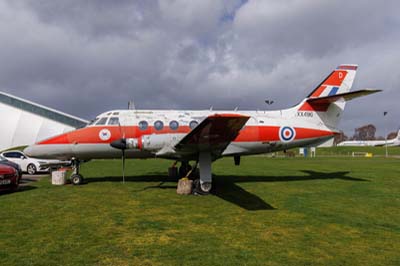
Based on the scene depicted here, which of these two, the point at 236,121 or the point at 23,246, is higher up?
the point at 236,121

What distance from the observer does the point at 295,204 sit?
9.93 meters

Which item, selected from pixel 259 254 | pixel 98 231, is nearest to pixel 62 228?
pixel 98 231

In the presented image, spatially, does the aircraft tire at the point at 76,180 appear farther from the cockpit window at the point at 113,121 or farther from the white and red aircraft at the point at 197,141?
the cockpit window at the point at 113,121

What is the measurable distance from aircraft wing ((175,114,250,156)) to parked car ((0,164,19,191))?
6306mm

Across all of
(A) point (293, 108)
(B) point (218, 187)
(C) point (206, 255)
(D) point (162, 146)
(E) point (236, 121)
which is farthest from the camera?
(A) point (293, 108)

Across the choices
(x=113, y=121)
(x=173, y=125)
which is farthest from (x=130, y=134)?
(x=173, y=125)

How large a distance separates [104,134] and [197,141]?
5045 millimetres

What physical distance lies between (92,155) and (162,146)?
164 inches

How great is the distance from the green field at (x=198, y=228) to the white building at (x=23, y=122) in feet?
163

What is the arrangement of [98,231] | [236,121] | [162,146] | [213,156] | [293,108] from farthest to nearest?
[293,108] → [213,156] → [162,146] → [236,121] → [98,231]

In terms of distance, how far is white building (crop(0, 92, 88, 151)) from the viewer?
190ft

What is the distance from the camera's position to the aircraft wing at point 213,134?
31.1ft

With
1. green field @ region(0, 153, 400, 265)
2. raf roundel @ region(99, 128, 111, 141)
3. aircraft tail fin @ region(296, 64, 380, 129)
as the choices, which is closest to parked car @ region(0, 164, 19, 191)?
green field @ region(0, 153, 400, 265)

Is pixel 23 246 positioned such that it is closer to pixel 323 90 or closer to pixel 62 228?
pixel 62 228
